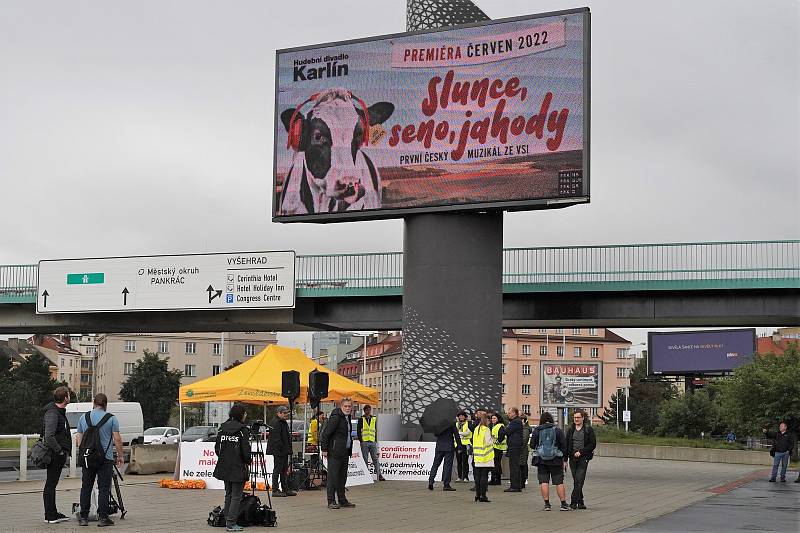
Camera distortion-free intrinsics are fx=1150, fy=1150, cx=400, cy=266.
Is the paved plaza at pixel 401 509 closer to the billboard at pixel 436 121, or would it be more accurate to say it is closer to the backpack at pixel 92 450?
the backpack at pixel 92 450

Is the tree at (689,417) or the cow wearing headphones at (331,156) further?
the tree at (689,417)

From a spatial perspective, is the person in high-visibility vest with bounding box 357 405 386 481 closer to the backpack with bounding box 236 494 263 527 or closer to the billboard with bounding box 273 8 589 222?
the billboard with bounding box 273 8 589 222

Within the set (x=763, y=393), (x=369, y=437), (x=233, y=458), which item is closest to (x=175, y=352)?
(x=763, y=393)

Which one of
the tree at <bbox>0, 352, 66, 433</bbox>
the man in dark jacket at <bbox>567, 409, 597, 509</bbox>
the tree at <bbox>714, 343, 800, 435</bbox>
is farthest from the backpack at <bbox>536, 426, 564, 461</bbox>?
the tree at <bbox>0, 352, 66, 433</bbox>

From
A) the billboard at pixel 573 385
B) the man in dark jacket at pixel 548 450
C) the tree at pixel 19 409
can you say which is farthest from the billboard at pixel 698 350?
the man in dark jacket at pixel 548 450

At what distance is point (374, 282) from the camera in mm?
40031

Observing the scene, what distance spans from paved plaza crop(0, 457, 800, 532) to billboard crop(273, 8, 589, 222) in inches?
326

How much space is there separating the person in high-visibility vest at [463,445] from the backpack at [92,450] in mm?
10853

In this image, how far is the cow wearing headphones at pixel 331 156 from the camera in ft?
107

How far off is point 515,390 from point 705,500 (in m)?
119

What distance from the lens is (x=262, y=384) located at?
27.5 meters

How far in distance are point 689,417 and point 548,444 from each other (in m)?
46.5

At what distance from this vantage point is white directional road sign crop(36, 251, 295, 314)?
40781 millimetres

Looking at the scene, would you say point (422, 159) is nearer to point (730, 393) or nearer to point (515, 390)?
point (730, 393)
